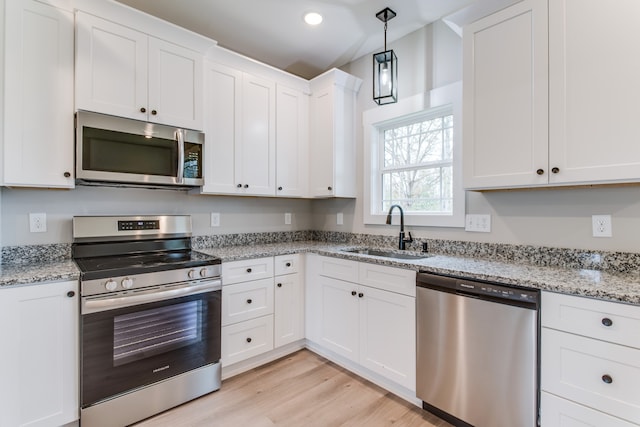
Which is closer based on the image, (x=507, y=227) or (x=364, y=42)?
(x=507, y=227)

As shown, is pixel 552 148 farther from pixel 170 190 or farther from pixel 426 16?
pixel 170 190

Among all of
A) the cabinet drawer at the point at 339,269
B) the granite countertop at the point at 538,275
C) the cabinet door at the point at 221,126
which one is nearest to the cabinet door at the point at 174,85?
the cabinet door at the point at 221,126

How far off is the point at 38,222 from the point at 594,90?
3209 millimetres

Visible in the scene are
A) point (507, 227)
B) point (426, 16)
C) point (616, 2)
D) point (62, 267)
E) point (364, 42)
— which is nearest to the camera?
point (616, 2)

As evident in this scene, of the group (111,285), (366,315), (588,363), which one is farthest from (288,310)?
(588,363)

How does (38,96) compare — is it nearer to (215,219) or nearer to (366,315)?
(215,219)

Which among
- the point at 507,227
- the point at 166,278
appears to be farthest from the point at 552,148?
the point at 166,278

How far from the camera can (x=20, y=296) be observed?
1.54 m

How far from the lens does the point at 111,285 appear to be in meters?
1.72

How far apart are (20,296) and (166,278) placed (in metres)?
0.65

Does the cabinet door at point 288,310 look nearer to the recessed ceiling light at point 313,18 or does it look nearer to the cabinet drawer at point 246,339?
the cabinet drawer at point 246,339

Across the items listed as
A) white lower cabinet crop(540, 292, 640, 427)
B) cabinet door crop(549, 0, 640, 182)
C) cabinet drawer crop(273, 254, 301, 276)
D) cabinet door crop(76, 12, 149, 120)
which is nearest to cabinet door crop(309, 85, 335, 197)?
cabinet drawer crop(273, 254, 301, 276)

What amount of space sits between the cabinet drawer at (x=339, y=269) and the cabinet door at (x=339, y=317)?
39mm

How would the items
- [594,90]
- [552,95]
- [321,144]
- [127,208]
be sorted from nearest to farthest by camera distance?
[594,90] → [552,95] → [127,208] → [321,144]
